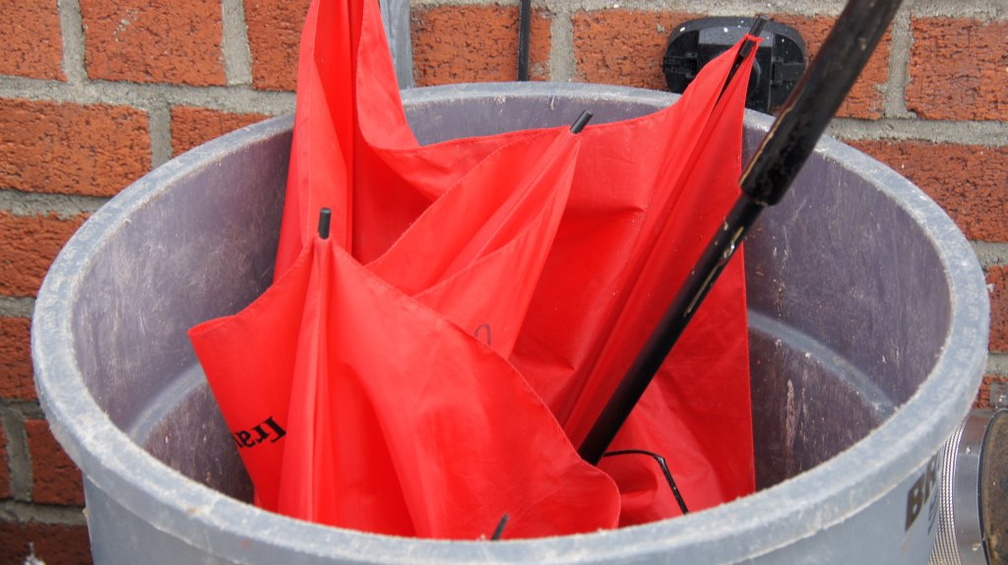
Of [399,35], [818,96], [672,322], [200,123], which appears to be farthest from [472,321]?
[200,123]

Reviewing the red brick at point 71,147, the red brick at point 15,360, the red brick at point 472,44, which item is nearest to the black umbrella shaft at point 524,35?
the red brick at point 472,44

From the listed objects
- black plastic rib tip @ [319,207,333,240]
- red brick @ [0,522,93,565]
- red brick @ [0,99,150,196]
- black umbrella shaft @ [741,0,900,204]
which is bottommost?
red brick @ [0,522,93,565]

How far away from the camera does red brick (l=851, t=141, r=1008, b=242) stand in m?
0.96

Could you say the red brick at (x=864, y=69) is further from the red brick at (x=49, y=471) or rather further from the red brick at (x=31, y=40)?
the red brick at (x=49, y=471)

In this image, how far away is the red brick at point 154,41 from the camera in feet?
3.17

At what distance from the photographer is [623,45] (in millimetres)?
953

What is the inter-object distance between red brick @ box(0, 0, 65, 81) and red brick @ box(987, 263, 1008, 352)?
858 millimetres

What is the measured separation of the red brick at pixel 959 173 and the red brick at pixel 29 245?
75 centimetres

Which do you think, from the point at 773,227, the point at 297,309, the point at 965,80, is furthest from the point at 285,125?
the point at 965,80

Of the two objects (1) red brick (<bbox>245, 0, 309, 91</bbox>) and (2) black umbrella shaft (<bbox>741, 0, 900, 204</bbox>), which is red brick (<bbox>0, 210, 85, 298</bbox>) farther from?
(2) black umbrella shaft (<bbox>741, 0, 900, 204</bbox>)

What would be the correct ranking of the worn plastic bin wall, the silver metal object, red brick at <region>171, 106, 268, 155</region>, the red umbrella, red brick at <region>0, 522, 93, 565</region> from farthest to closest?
red brick at <region>0, 522, 93, 565</region>
red brick at <region>171, 106, 268, 155</region>
the silver metal object
the red umbrella
the worn plastic bin wall

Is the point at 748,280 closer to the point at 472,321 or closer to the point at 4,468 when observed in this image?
the point at 472,321

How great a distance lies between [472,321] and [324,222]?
120 mm

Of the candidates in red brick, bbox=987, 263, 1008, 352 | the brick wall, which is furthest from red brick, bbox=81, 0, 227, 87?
red brick, bbox=987, 263, 1008, 352
